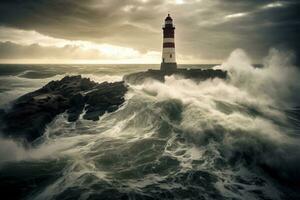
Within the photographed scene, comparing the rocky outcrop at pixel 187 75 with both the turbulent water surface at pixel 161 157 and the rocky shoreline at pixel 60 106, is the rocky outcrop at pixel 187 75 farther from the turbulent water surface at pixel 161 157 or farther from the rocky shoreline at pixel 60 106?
the turbulent water surface at pixel 161 157

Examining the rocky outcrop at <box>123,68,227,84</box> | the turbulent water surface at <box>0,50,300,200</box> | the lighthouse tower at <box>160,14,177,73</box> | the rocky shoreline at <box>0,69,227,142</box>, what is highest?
the lighthouse tower at <box>160,14,177,73</box>

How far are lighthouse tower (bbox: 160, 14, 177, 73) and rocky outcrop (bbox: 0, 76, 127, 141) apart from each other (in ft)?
26.9

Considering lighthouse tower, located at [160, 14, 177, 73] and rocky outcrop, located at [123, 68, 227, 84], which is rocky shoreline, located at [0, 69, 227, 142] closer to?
rocky outcrop, located at [123, 68, 227, 84]

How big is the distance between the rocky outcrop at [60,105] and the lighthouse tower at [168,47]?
8.20 metres

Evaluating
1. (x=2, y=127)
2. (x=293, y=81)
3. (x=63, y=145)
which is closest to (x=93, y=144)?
(x=63, y=145)

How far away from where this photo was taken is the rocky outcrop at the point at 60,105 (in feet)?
40.9

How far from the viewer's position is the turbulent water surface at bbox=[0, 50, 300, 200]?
733 centimetres

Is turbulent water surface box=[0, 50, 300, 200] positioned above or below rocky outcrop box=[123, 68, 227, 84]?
below

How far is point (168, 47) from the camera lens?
83.5 feet

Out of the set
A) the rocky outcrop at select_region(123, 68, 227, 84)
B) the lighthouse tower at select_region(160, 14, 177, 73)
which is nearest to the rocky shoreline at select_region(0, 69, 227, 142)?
the rocky outcrop at select_region(123, 68, 227, 84)

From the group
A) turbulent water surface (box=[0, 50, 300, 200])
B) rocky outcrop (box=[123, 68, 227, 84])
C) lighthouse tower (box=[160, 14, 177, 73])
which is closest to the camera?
turbulent water surface (box=[0, 50, 300, 200])

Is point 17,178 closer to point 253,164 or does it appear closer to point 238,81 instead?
point 253,164

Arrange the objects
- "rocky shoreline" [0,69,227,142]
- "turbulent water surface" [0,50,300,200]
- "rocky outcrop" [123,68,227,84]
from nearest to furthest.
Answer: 1. "turbulent water surface" [0,50,300,200]
2. "rocky shoreline" [0,69,227,142]
3. "rocky outcrop" [123,68,227,84]

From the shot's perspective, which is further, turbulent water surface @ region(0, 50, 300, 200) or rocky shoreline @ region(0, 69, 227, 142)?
rocky shoreline @ region(0, 69, 227, 142)
